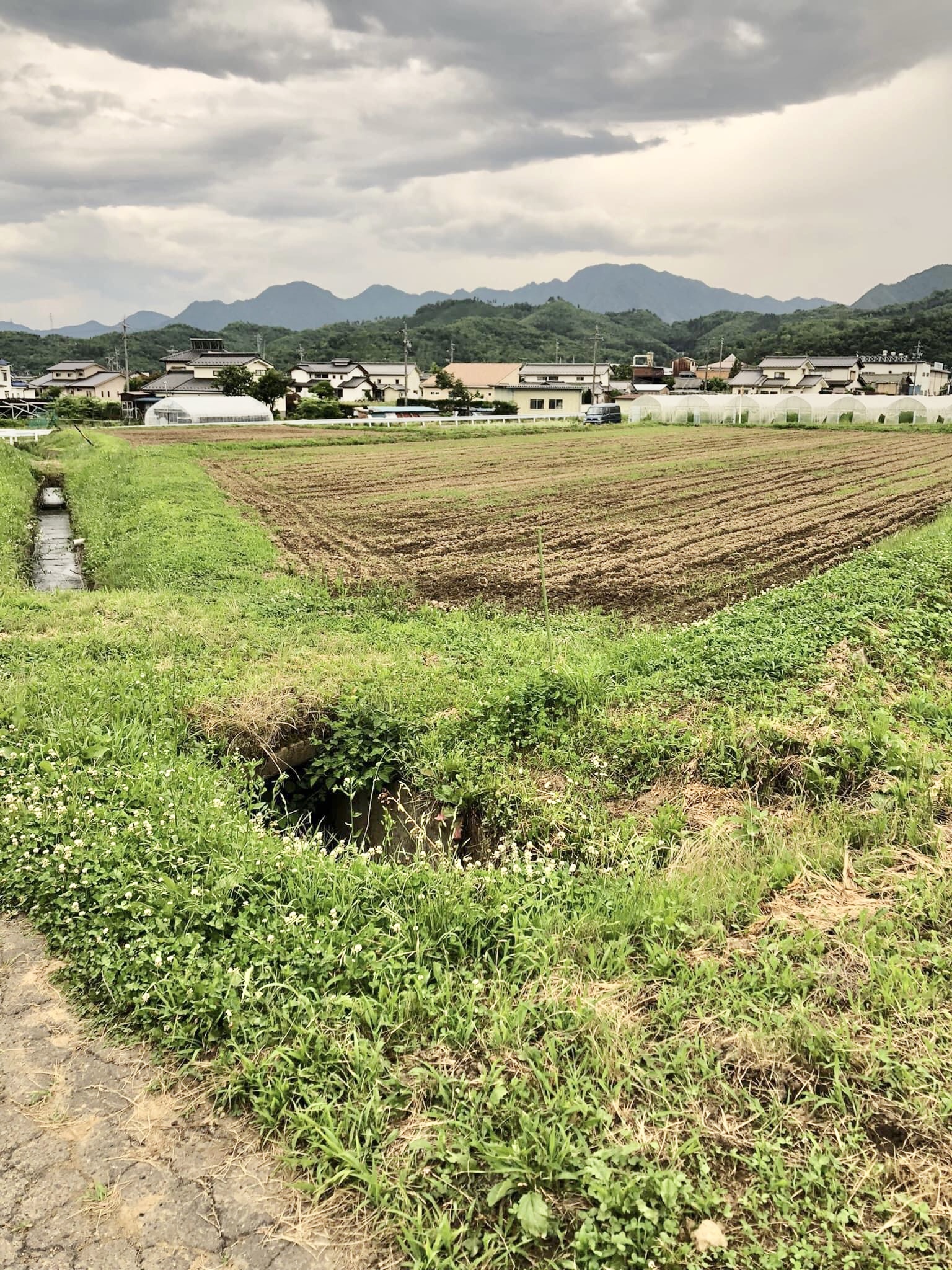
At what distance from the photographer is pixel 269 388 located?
61219 millimetres

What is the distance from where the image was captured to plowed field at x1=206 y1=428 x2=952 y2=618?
38.4 ft

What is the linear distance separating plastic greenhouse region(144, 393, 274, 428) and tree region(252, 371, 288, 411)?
740 cm

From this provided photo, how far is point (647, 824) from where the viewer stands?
4.98 metres

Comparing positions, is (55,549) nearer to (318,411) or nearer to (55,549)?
(55,549)

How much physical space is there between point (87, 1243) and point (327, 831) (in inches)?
144

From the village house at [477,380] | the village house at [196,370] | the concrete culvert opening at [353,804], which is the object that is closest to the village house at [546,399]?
the village house at [477,380]

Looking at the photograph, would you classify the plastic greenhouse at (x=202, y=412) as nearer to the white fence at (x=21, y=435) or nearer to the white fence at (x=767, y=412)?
the white fence at (x=767, y=412)

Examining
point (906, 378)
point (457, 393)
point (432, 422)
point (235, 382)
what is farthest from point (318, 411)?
point (906, 378)

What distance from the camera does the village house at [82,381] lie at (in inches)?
3184

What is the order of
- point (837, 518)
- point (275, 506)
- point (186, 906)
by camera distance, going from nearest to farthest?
point (186, 906), point (837, 518), point (275, 506)

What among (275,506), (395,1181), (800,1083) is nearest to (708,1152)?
(800,1083)

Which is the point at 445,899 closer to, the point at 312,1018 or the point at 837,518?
the point at 312,1018

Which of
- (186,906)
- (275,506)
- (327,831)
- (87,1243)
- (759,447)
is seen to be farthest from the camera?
(759,447)

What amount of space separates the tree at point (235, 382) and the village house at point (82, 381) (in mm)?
20866
